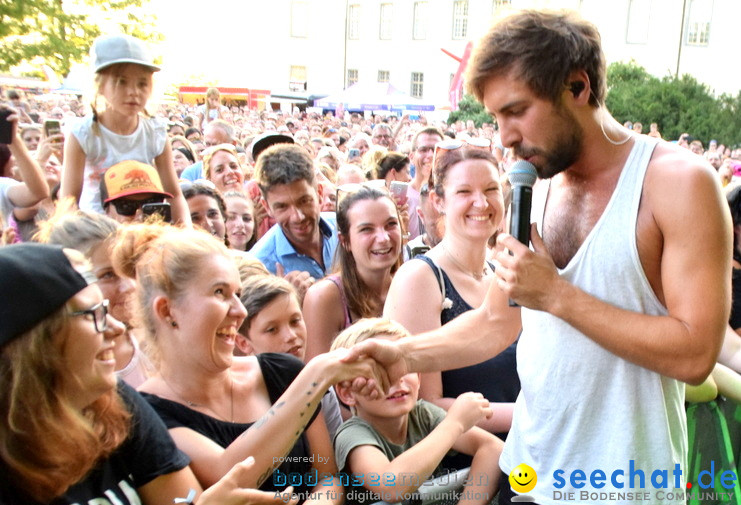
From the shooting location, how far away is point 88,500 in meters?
1.71

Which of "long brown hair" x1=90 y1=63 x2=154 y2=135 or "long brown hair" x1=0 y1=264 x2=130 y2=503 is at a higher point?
"long brown hair" x1=90 y1=63 x2=154 y2=135

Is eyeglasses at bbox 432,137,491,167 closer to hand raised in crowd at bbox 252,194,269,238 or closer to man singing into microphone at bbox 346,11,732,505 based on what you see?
man singing into microphone at bbox 346,11,732,505

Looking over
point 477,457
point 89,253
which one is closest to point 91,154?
point 89,253

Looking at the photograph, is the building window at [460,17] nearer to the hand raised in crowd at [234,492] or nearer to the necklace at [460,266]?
the necklace at [460,266]

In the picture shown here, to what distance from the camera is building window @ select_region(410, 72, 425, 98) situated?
42812mm

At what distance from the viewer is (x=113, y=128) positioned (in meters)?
4.04

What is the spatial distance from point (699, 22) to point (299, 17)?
2642 cm

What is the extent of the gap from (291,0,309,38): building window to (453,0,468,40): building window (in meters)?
12.2

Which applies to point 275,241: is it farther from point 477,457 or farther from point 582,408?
point 582,408

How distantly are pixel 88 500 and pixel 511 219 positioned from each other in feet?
4.58

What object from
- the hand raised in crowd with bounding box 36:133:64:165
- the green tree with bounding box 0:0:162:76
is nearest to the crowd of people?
the hand raised in crowd with bounding box 36:133:64:165

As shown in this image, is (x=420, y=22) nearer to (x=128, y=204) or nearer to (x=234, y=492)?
(x=128, y=204)

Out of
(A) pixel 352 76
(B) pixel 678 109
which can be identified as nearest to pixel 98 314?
(B) pixel 678 109

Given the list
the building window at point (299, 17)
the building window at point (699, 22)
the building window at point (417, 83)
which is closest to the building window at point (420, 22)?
the building window at point (417, 83)
